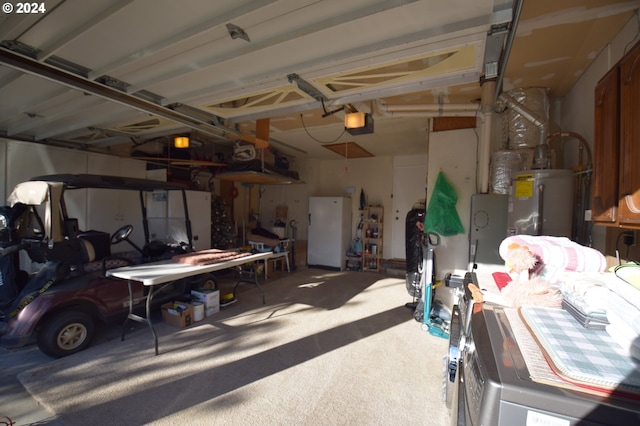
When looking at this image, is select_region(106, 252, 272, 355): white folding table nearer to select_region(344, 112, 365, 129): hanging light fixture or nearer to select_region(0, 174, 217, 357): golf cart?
select_region(0, 174, 217, 357): golf cart

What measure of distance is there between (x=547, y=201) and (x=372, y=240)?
435 centimetres

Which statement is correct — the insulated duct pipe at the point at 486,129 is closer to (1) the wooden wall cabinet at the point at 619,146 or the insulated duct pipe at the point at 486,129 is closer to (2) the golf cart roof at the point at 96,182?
(1) the wooden wall cabinet at the point at 619,146

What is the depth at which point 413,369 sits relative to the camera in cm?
247

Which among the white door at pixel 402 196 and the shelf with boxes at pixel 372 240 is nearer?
the white door at pixel 402 196

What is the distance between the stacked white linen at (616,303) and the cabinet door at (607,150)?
1.79 feet

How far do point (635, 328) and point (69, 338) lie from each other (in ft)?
12.7

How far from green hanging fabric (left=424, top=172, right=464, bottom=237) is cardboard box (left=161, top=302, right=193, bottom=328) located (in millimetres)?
3210

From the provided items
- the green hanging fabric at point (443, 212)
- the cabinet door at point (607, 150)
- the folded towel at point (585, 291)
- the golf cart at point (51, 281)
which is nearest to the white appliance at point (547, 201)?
the cabinet door at point (607, 150)

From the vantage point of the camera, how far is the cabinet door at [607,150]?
1327mm

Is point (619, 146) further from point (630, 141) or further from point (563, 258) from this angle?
point (563, 258)

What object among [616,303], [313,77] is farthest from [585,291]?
[313,77]

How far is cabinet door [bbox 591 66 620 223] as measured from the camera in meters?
1.33

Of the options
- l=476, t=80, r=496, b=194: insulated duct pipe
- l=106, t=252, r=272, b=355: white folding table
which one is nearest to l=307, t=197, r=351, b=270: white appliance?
l=106, t=252, r=272, b=355: white folding table

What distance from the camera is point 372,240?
652cm
